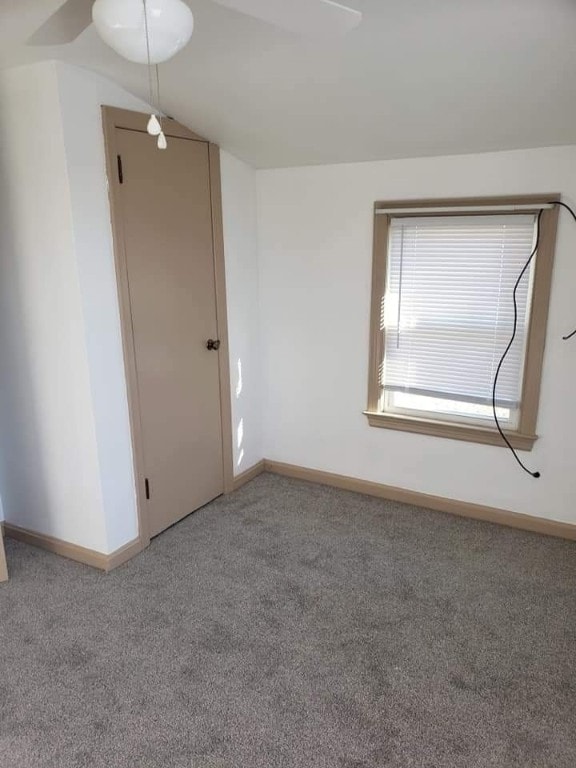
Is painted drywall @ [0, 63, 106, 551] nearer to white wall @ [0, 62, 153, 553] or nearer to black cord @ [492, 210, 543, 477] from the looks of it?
white wall @ [0, 62, 153, 553]

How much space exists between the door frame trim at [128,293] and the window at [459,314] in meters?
0.86

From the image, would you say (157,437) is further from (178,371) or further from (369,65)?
(369,65)

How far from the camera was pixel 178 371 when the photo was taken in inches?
116

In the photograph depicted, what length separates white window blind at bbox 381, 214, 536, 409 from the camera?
2.75 m

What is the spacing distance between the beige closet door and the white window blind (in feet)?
3.39

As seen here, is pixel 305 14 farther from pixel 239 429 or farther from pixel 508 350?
pixel 239 429

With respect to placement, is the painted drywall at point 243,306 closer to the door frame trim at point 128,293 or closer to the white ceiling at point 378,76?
the door frame trim at point 128,293

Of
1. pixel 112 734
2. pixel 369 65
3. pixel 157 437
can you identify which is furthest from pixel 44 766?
pixel 369 65

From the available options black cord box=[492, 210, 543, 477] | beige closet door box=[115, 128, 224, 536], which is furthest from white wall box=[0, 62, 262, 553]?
black cord box=[492, 210, 543, 477]

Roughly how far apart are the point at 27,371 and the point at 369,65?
2006 millimetres

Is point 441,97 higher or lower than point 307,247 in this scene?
higher

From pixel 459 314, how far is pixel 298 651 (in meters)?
1.82

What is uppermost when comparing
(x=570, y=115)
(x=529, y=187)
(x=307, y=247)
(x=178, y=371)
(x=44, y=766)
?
(x=570, y=115)

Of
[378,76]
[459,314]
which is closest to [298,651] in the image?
[459,314]
